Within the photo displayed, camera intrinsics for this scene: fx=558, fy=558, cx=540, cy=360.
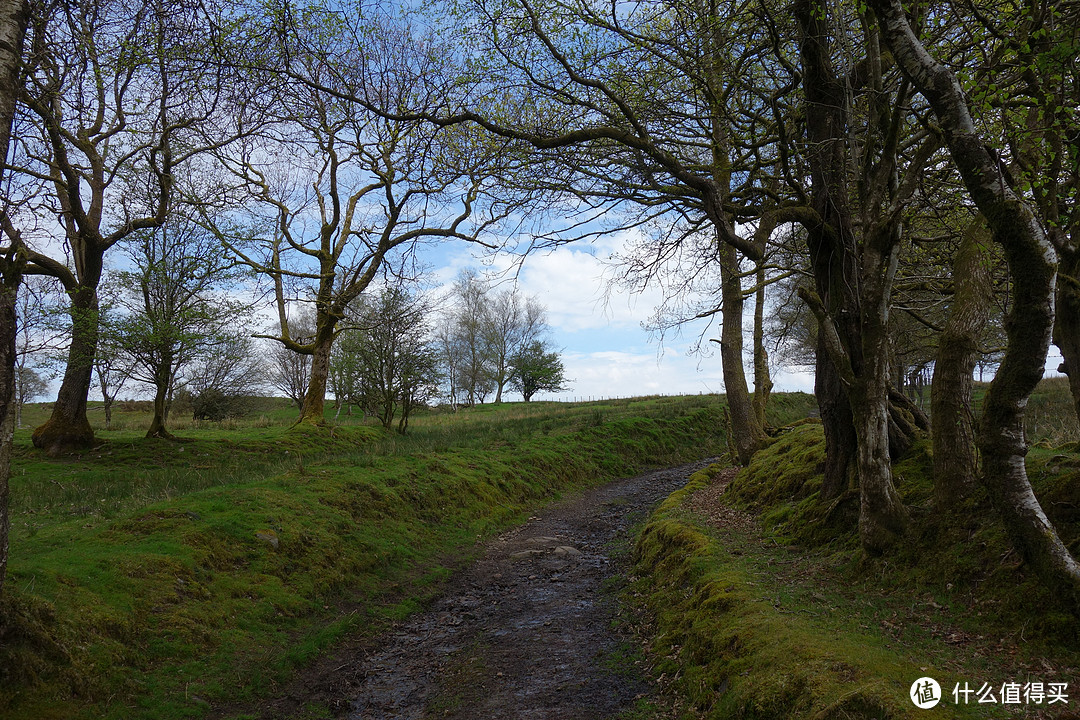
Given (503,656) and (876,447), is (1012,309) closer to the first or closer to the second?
(876,447)

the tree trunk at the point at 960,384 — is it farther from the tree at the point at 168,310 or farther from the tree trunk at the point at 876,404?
the tree at the point at 168,310

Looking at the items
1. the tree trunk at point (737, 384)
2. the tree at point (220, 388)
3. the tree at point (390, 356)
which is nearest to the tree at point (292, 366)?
the tree at point (220, 388)

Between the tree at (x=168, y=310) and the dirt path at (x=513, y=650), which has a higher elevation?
the tree at (x=168, y=310)

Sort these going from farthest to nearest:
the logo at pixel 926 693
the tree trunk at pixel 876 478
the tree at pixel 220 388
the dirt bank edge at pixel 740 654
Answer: the tree at pixel 220 388
the tree trunk at pixel 876 478
the dirt bank edge at pixel 740 654
the logo at pixel 926 693

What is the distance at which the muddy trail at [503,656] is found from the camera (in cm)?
526

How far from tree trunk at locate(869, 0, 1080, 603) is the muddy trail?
3387mm

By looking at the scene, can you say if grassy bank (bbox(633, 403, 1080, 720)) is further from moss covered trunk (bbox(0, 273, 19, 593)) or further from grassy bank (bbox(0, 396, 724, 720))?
moss covered trunk (bbox(0, 273, 19, 593))

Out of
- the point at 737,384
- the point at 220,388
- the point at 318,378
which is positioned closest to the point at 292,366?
the point at 220,388

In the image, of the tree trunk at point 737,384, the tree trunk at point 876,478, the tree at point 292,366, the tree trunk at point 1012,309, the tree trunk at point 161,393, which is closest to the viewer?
the tree trunk at point 1012,309

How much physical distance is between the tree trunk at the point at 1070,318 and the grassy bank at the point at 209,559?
822cm

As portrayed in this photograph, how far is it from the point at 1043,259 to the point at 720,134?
6.66 metres

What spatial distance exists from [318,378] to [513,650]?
18489 mm

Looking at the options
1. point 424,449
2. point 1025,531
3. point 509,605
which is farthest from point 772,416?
point 1025,531

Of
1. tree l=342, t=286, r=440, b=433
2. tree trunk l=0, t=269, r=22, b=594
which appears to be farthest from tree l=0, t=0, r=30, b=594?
tree l=342, t=286, r=440, b=433
